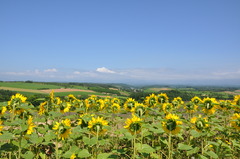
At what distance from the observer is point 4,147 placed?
128 inches

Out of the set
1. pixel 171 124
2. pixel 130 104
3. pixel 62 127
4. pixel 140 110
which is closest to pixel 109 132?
pixel 130 104

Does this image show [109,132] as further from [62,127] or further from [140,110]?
[62,127]

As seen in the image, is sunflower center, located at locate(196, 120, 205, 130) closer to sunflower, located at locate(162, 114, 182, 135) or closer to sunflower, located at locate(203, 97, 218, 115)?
sunflower, located at locate(162, 114, 182, 135)

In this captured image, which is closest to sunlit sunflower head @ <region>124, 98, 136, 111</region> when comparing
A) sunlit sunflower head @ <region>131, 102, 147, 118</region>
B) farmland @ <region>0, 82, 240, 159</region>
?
farmland @ <region>0, 82, 240, 159</region>

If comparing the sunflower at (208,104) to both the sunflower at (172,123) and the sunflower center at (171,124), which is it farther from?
the sunflower center at (171,124)

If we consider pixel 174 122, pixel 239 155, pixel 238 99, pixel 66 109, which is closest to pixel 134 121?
pixel 174 122

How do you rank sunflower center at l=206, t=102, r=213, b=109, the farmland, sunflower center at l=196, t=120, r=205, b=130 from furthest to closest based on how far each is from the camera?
1. sunflower center at l=206, t=102, r=213, b=109
2. sunflower center at l=196, t=120, r=205, b=130
3. the farmland

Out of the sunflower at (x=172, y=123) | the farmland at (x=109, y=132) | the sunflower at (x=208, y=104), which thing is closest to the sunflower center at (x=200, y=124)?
the farmland at (x=109, y=132)

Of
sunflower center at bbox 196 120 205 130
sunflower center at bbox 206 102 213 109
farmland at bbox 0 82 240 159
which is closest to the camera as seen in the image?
farmland at bbox 0 82 240 159

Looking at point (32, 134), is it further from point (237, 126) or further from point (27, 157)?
point (237, 126)

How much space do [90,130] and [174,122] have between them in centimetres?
162

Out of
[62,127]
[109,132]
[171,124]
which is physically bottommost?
[109,132]

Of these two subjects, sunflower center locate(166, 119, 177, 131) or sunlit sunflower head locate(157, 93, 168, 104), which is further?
sunlit sunflower head locate(157, 93, 168, 104)

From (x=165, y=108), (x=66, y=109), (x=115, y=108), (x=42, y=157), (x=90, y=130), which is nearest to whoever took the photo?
(x=90, y=130)
